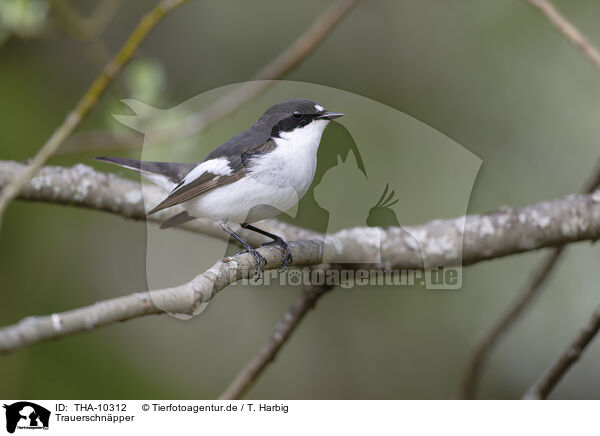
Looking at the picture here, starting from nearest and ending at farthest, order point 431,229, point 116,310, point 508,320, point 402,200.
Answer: point 116,310
point 431,229
point 508,320
point 402,200

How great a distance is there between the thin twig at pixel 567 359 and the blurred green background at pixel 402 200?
101cm

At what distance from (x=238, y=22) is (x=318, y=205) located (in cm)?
159

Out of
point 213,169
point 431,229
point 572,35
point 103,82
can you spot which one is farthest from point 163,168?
point 572,35

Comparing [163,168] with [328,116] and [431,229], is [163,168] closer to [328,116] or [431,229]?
[328,116]

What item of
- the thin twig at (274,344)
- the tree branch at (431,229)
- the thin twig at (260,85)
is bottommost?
the thin twig at (274,344)

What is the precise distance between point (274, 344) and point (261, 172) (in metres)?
0.55

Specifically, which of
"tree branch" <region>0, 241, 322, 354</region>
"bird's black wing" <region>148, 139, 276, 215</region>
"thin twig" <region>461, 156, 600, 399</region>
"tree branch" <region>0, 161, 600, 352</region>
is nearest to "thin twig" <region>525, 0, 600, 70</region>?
"tree branch" <region>0, 161, 600, 352</region>

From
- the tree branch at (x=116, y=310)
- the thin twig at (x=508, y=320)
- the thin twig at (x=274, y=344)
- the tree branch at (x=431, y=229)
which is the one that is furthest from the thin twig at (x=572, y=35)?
the tree branch at (x=116, y=310)

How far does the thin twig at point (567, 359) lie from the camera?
176cm

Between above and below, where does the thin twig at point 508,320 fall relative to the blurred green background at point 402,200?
below

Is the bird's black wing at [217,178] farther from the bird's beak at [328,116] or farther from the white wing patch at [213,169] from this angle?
the bird's beak at [328,116]

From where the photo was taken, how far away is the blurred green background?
289cm

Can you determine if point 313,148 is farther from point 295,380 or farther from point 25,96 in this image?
point 25,96

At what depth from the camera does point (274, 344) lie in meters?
1.88
